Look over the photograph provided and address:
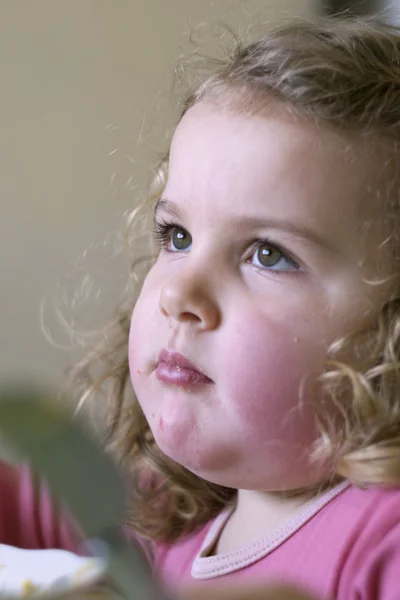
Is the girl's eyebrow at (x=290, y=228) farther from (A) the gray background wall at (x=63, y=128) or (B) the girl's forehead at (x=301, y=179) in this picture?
(A) the gray background wall at (x=63, y=128)

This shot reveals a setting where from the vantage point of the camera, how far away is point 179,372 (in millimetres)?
544

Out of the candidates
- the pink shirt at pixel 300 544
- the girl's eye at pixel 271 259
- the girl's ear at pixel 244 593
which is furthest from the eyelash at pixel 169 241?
the girl's ear at pixel 244 593

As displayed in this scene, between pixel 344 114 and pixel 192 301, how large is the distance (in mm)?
153

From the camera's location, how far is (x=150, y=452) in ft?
2.49

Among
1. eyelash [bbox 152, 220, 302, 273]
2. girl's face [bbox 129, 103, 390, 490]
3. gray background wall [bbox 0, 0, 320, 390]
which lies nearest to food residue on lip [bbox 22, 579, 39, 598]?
girl's face [bbox 129, 103, 390, 490]

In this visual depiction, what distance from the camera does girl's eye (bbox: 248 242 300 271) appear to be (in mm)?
543

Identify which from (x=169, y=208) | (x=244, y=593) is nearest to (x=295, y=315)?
(x=169, y=208)

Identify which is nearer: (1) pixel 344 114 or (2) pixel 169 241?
(1) pixel 344 114

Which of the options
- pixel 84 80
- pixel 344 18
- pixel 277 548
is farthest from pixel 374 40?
pixel 84 80

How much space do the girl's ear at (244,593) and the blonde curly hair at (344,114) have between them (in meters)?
0.22

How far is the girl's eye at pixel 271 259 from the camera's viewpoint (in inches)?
21.4

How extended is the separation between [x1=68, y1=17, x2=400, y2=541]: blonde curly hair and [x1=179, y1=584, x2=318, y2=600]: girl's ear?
0.73ft

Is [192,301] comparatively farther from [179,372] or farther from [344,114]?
[344,114]

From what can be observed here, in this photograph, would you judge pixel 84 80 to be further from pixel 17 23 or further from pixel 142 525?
pixel 142 525
